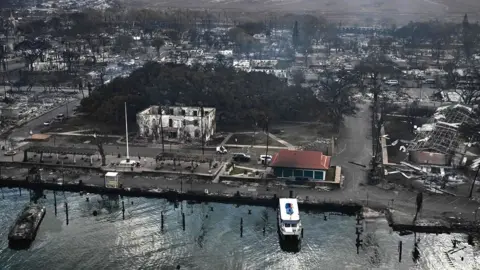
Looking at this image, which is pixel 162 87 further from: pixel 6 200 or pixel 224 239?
pixel 224 239

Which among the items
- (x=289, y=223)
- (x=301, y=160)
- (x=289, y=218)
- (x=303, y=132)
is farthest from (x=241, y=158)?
(x=289, y=223)

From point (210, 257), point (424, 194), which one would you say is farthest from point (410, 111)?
point (210, 257)

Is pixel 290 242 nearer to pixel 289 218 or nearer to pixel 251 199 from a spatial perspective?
pixel 289 218

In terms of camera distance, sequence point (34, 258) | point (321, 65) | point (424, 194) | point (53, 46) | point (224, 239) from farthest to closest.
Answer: point (53, 46), point (321, 65), point (424, 194), point (224, 239), point (34, 258)

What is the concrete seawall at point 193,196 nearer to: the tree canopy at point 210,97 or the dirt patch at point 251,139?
the dirt patch at point 251,139

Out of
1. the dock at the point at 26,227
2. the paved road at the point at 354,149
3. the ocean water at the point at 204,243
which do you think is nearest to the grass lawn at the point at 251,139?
the paved road at the point at 354,149
